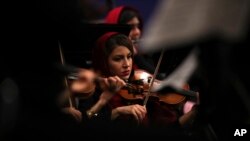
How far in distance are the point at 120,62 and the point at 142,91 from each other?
13 centimetres

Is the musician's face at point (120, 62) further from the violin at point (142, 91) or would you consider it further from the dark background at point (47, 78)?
the dark background at point (47, 78)

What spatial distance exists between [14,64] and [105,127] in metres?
0.32

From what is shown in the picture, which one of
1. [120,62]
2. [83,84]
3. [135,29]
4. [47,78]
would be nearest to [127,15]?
[135,29]

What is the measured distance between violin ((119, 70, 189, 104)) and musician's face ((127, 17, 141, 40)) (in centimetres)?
24

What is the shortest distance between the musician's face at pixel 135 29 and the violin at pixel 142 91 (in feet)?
0.80

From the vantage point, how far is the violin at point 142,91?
4.29ft

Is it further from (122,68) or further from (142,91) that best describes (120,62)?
(142,91)

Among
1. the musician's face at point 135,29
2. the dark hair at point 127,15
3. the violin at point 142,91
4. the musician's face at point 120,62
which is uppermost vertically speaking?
the dark hair at point 127,15

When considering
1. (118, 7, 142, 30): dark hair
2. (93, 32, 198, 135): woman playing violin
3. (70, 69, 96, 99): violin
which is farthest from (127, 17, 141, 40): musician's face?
(70, 69, 96, 99): violin

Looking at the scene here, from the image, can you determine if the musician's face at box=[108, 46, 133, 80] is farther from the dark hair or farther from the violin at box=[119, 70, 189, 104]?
the dark hair

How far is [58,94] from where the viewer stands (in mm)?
1116

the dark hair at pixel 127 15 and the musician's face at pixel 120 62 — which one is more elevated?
the dark hair at pixel 127 15

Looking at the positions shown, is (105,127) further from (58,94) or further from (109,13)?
(109,13)

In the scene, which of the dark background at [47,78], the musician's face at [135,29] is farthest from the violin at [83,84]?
the musician's face at [135,29]
